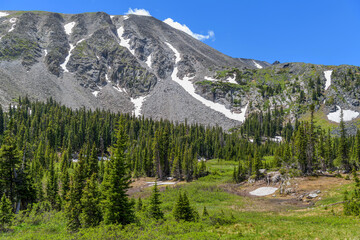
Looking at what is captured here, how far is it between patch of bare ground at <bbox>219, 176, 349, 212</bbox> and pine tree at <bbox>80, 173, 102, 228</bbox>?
20857 millimetres

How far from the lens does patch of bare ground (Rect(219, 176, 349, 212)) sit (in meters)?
33.7

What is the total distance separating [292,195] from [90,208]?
121 feet

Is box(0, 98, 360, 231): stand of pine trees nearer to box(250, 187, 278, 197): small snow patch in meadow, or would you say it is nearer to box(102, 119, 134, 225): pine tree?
box(102, 119, 134, 225): pine tree

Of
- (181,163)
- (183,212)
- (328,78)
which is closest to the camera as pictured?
(183,212)

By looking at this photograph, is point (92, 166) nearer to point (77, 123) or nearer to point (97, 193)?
point (97, 193)

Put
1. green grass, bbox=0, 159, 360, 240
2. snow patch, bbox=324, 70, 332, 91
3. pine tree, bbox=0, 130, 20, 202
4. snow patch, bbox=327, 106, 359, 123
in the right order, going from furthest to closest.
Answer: snow patch, bbox=324, 70, 332, 91, snow patch, bbox=327, 106, 359, 123, pine tree, bbox=0, 130, 20, 202, green grass, bbox=0, 159, 360, 240

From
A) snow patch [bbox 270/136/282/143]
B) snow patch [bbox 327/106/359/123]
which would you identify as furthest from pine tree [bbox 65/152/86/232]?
snow patch [bbox 327/106/359/123]

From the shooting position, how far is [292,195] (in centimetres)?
4191

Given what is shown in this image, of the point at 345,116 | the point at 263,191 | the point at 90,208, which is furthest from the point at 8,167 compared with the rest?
the point at 345,116

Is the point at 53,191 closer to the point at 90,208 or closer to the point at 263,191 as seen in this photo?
the point at 90,208

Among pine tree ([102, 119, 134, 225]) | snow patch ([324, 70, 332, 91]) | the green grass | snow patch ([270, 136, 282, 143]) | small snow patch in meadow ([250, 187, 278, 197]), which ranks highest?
snow patch ([324, 70, 332, 91])

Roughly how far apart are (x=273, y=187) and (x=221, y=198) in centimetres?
1464

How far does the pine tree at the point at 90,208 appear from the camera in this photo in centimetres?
2155

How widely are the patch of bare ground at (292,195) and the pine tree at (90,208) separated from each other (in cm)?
2086
